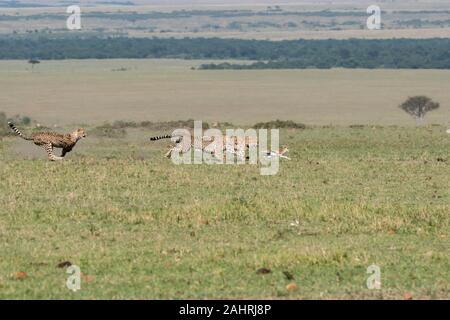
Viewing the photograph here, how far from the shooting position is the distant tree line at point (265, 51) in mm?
82812

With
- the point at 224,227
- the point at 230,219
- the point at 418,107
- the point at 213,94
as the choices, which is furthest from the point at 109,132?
the point at 213,94

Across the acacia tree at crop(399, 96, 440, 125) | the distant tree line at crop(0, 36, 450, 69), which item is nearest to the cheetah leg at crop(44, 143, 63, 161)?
the acacia tree at crop(399, 96, 440, 125)

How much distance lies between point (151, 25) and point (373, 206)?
141394 mm

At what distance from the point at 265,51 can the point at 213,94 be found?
44.6m

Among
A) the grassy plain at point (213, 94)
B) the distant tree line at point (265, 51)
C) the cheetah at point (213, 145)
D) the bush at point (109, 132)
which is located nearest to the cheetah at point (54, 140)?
the cheetah at point (213, 145)

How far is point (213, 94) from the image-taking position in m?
56.4

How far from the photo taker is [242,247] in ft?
35.4

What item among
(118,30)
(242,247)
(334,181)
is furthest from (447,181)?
(118,30)

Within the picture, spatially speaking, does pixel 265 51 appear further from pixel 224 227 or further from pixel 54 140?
pixel 224 227

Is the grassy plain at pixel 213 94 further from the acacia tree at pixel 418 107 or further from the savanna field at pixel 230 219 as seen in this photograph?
the savanna field at pixel 230 219

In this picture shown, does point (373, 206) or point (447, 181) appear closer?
point (373, 206)

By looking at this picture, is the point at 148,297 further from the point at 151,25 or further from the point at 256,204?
the point at 151,25

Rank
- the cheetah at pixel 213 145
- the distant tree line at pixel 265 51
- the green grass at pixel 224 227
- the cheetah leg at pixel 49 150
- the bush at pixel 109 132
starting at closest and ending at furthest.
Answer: the green grass at pixel 224 227 → the cheetah leg at pixel 49 150 → the cheetah at pixel 213 145 → the bush at pixel 109 132 → the distant tree line at pixel 265 51

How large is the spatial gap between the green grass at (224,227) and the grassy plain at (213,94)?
19.9 m
